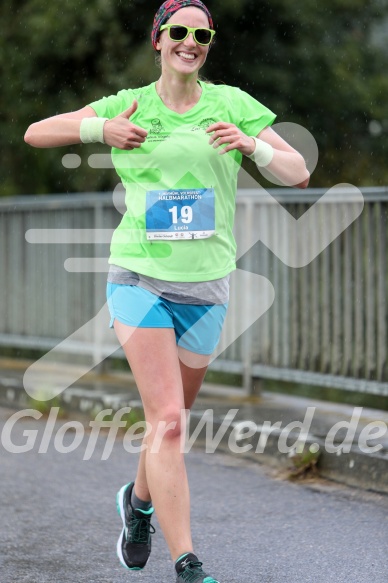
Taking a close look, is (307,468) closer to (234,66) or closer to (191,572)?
(191,572)

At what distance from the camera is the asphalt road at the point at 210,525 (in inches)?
191

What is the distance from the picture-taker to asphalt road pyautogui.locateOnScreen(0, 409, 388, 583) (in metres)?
4.84

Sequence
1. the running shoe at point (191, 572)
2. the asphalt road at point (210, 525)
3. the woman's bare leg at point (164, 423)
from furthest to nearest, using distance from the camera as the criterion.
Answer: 1. the asphalt road at point (210, 525)
2. the woman's bare leg at point (164, 423)
3. the running shoe at point (191, 572)

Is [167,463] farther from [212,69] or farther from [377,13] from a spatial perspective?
[377,13]

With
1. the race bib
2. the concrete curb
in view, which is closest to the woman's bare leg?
the race bib

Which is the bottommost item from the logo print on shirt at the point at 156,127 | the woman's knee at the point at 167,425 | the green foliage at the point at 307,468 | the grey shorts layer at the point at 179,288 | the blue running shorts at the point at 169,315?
the green foliage at the point at 307,468

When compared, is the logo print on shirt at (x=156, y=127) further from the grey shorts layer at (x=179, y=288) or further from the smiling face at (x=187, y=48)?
the grey shorts layer at (x=179, y=288)

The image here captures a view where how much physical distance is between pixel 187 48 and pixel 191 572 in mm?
1773

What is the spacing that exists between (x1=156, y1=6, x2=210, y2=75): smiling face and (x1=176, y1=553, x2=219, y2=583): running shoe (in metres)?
1.66

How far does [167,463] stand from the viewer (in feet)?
14.2

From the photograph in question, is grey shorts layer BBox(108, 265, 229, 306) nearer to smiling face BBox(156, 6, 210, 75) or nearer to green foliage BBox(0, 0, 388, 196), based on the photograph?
smiling face BBox(156, 6, 210, 75)

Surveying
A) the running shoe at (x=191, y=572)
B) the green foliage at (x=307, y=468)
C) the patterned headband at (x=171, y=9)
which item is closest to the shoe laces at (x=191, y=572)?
the running shoe at (x=191, y=572)

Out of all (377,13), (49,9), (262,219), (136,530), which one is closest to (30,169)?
(49,9)

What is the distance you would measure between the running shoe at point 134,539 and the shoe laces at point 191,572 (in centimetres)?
55
